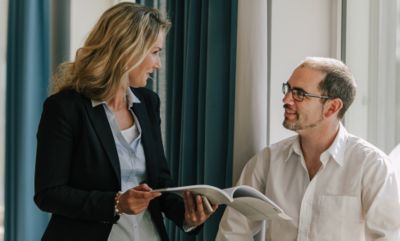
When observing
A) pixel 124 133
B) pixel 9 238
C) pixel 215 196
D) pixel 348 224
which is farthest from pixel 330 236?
pixel 9 238

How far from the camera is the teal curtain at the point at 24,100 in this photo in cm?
355

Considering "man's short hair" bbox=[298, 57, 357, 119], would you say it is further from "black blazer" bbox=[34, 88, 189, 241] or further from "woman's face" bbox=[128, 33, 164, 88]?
"black blazer" bbox=[34, 88, 189, 241]

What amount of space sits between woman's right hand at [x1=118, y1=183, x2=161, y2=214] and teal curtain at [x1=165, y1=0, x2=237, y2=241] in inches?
31.4

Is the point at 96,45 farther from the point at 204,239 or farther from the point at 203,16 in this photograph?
the point at 204,239

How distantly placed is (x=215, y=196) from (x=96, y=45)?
0.57 m

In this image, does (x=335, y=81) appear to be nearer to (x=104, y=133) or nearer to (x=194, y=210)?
(x=194, y=210)

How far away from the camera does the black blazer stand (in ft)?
6.10

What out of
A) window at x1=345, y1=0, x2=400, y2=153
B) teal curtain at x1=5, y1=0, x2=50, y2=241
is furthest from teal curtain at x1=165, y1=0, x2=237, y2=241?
teal curtain at x1=5, y1=0, x2=50, y2=241

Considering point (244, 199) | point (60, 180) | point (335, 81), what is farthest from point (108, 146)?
point (335, 81)

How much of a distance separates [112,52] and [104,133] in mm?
235

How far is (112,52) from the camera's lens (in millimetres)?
1975

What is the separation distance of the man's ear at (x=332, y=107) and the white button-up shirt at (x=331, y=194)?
7 cm

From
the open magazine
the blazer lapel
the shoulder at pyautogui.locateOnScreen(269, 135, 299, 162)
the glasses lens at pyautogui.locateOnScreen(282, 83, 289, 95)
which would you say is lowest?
the open magazine

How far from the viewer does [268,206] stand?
6.10 ft
